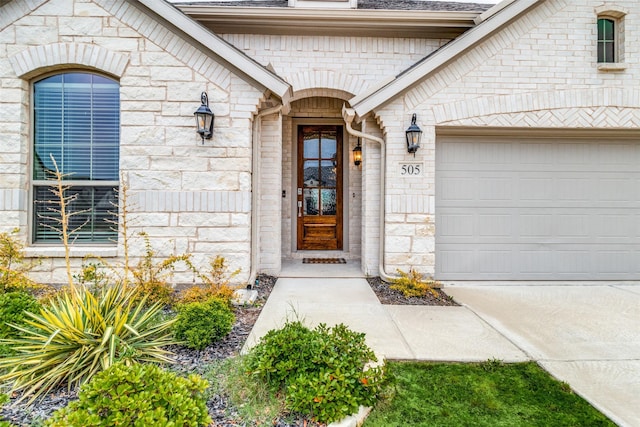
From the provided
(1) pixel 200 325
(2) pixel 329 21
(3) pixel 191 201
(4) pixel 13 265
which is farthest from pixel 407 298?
(4) pixel 13 265

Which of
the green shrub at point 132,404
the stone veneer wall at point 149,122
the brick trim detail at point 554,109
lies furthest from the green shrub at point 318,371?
the brick trim detail at point 554,109

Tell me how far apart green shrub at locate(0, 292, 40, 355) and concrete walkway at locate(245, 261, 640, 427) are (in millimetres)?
1995

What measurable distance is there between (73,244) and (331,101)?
18.5ft

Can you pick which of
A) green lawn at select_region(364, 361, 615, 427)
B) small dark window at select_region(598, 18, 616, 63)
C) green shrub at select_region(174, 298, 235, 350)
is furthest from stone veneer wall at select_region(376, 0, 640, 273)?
green shrub at select_region(174, 298, 235, 350)

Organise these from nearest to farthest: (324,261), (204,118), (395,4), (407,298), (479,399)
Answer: (479,399) → (204,118) → (407,298) → (324,261) → (395,4)

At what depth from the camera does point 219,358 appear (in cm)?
282

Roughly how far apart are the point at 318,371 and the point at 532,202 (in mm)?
5173

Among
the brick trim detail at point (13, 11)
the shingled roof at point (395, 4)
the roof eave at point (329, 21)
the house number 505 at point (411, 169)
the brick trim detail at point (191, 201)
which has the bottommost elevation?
the brick trim detail at point (191, 201)

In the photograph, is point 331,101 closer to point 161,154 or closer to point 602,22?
point 161,154

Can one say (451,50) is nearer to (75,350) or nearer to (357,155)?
(357,155)

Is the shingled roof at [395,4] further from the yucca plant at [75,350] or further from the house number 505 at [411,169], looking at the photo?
the yucca plant at [75,350]

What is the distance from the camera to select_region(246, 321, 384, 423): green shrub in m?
2.01

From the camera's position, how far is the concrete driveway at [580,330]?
2.53 metres

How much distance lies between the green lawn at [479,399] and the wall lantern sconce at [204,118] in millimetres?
3855
